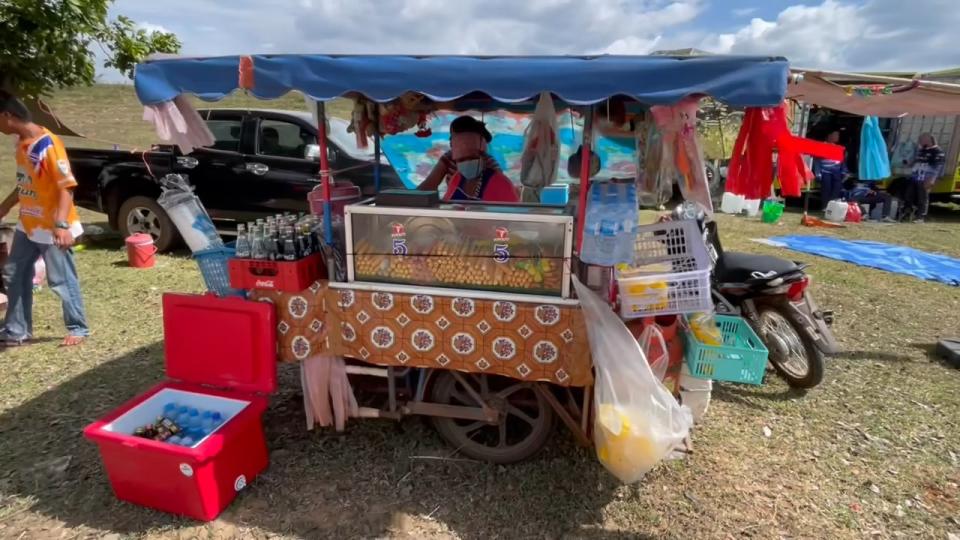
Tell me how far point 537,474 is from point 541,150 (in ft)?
7.05

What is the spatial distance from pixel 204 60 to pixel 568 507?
2.67m

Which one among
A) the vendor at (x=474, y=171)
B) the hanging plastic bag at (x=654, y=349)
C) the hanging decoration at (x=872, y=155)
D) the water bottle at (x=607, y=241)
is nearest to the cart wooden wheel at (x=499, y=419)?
the hanging plastic bag at (x=654, y=349)

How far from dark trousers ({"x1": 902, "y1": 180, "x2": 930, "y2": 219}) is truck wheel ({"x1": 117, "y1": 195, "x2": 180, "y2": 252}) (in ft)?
41.7

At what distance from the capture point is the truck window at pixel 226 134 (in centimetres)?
664

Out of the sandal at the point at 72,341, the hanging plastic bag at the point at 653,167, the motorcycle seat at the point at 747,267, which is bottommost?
the sandal at the point at 72,341

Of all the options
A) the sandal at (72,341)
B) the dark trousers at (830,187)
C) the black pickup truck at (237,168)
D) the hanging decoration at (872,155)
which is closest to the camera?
the sandal at (72,341)

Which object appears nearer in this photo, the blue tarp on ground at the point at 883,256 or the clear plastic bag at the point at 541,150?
the clear plastic bag at the point at 541,150

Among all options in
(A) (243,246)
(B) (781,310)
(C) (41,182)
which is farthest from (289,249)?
(B) (781,310)

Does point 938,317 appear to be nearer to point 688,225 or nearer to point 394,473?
point 688,225

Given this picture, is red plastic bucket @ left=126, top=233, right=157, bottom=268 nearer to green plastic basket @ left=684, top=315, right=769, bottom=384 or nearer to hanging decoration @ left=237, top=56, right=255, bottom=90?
hanging decoration @ left=237, top=56, right=255, bottom=90

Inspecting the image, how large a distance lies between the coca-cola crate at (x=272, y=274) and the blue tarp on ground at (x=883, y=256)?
7140mm

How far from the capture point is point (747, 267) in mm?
3867

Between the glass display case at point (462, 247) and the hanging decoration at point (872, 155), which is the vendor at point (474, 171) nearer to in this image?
the glass display case at point (462, 247)

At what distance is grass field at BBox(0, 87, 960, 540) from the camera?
101 inches
